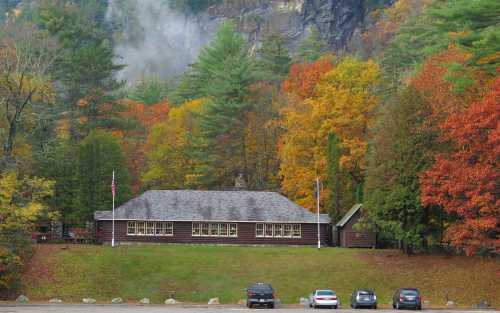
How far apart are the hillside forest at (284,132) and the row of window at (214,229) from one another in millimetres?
6714

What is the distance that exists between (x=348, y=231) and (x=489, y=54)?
19551mm

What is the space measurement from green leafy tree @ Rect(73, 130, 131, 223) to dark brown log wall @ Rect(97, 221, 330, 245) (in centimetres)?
352

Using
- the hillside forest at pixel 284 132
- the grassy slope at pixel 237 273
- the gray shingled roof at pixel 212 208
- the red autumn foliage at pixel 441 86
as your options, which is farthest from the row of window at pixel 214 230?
the red autumn foliage at pixel 441 86

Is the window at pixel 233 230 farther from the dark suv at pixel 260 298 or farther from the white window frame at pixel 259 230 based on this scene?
the dark suv at pixel 260 298

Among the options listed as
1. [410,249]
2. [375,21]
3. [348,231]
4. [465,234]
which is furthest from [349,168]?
[375,21]

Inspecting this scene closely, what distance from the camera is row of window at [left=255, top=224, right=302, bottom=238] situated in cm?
8419

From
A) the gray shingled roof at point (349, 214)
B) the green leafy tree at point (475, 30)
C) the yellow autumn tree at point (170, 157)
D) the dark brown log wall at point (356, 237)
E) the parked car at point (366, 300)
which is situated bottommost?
the parked car at point (366, 300)

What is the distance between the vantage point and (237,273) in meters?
72.5

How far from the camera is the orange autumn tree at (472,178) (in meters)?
Result: 69.6

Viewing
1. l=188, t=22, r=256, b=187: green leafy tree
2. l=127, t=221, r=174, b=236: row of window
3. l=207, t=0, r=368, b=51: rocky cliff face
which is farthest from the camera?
l=207, t=0, r=368, b=51: rocky cliff face

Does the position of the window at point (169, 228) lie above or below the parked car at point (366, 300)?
above

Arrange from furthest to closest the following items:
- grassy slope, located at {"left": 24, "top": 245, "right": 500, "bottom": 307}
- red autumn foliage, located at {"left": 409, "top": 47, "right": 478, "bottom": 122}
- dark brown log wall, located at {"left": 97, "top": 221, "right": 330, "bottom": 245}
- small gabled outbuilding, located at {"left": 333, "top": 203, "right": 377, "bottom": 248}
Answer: small gabled outbuilding, located at {"left": 333, "top": 203, "right": 377, "bottom": 248} < dark brown log wall, located at {"left": 97, "top": 221, "right": 330, "bottom": 245} < red autumn foliage, located at {"left": 409, "top": 47, "right": 478, "bottom": 122} < grassy slope, located at {"left": 24, "top": 245, "right": 500, "bottom": 307}

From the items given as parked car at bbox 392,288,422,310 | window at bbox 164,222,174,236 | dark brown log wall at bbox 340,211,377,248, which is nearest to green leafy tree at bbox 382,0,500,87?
dark brown log wall at bbox 340,211,377,248

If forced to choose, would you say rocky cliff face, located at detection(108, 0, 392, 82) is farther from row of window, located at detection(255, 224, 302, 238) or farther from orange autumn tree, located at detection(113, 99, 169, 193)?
row of window, located at detection(255, 224, 302, 238)
